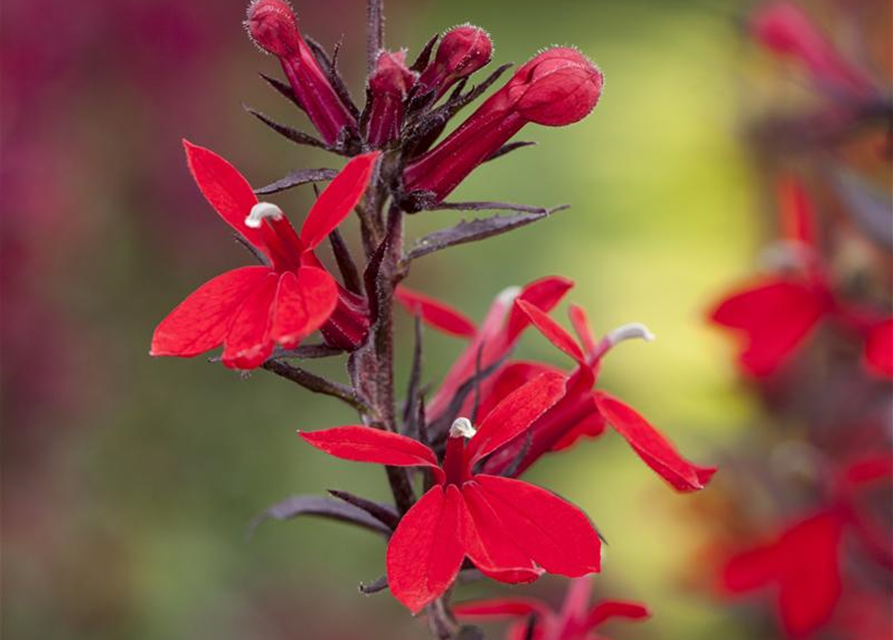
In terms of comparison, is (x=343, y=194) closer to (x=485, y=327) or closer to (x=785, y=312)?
(x=485, y=327)

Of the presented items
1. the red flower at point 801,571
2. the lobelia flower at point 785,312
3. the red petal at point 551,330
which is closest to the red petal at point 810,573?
the red flower at point 801,571

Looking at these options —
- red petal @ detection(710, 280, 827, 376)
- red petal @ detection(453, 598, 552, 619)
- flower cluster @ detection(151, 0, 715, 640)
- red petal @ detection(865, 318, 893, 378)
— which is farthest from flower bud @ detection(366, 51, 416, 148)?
red petal @ detection(710, 280, 827, 376)

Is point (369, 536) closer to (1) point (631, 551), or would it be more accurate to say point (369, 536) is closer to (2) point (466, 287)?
(1) point (631, 551)

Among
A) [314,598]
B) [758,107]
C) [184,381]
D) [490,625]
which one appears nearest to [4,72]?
[184,381]

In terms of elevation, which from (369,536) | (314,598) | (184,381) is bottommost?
(369,536)

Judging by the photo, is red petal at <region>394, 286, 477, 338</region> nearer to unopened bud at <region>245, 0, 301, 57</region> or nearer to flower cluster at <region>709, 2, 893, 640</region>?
unopened bud at <region>245, 0, 301, 57</region>
